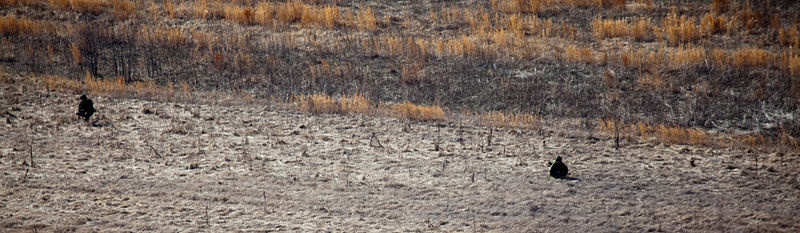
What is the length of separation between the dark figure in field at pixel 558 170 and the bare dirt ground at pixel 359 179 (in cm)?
14

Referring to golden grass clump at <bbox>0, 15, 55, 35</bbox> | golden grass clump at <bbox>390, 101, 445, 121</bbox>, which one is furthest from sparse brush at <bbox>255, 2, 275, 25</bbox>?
golden grass clump at <bbox>390, 101, 445, 121</bbox>

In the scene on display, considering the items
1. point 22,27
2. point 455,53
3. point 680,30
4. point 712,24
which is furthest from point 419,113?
point 22,27

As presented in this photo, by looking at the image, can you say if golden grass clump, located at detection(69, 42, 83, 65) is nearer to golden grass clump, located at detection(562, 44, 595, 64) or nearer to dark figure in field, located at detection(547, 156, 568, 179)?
golden grass clump, located at detection(562, 44, 595, 64)

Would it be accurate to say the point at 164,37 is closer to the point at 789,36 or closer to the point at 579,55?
the point at 579,55

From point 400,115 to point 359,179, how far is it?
3.69 metres

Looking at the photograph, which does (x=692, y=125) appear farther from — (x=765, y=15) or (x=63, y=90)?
(x=63, y=90)

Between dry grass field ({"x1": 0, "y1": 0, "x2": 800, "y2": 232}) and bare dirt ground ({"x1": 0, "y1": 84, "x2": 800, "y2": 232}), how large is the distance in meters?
0.04

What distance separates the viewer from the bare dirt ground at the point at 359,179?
763 centimetres

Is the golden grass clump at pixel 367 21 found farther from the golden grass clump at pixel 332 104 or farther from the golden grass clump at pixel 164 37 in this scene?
the golden grass clump at pixel 332 104

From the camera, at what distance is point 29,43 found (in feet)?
56.8

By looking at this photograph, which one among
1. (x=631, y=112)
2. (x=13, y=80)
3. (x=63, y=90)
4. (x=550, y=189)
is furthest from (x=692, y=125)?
(x=13, y=80)

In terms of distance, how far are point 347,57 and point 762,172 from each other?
1001cm

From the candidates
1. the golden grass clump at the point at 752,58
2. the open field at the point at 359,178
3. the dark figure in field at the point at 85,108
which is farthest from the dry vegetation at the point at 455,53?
the dark figure in field at the point at 85,108

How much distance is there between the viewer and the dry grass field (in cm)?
799
